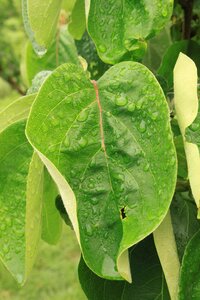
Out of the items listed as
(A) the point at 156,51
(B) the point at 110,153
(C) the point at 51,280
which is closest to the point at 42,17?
(B) the point at 110,153

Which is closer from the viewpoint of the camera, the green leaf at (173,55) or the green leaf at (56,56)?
the green leaf at (173,55)

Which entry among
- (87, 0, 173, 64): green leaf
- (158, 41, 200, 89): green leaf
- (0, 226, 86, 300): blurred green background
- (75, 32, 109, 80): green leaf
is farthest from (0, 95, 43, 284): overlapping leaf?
(0, 226, 86, 300): blurred green background

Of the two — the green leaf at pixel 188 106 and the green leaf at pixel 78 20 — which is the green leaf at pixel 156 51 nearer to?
the green leaf at pixel 78 20

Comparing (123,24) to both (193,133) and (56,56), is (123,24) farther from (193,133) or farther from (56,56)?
(56,56)

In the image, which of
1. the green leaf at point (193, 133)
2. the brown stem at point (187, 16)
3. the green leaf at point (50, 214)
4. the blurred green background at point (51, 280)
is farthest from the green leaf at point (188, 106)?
the blurred green background at point (51, 280)

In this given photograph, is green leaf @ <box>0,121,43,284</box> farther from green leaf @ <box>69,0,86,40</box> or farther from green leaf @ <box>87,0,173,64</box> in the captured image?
green leaf @ <box>69,0,86,40</box>

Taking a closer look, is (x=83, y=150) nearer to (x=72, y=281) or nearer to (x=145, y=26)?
(x=145, y=26)

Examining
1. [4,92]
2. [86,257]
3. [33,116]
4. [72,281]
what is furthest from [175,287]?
[4,92]
